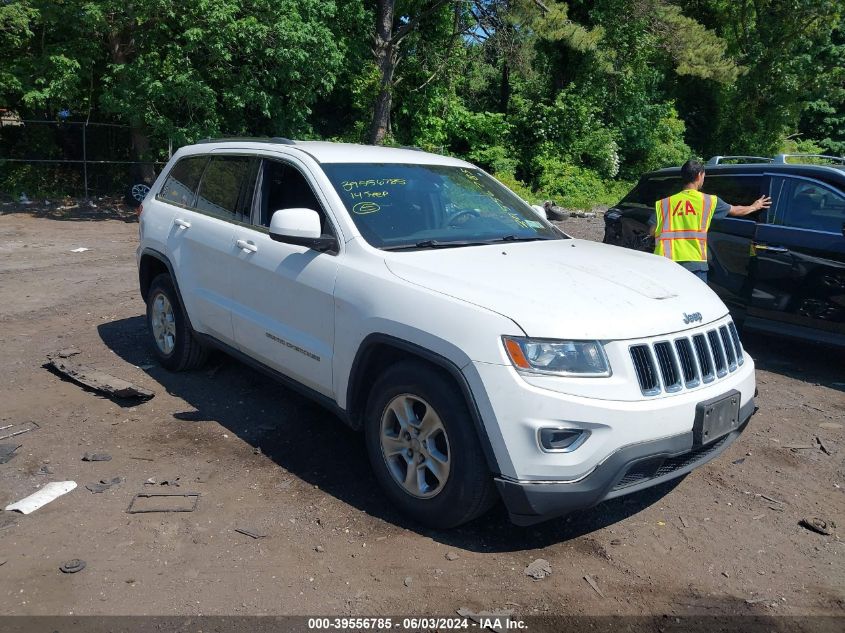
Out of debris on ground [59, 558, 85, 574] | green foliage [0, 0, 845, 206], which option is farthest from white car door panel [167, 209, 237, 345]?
green foliage [0, 0, 845, 206]

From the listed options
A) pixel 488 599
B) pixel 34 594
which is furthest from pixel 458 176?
pixel 34 594

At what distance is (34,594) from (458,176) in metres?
3.43

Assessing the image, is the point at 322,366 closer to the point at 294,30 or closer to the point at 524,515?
the point at 524,515

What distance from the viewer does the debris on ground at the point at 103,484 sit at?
4160mm

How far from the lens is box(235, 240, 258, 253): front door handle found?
4.73m

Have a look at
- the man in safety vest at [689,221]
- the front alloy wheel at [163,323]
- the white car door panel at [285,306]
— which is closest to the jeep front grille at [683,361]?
the white car door panel at [285,306]

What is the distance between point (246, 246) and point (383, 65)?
16012 mm

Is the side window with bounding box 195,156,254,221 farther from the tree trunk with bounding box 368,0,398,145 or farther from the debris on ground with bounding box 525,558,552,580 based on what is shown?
the tree trunk with bounding box 368,0,398,145

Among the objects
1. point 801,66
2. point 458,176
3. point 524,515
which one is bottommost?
point 524,515

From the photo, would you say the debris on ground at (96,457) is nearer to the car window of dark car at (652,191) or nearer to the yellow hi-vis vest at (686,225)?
the yellow hi-vis vest at (686,225)

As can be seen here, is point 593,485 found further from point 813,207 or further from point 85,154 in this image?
point 85,154

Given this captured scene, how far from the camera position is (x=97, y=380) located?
5.71 metres

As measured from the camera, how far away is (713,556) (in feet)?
11.9

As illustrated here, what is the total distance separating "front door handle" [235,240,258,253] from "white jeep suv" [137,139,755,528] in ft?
0.14
